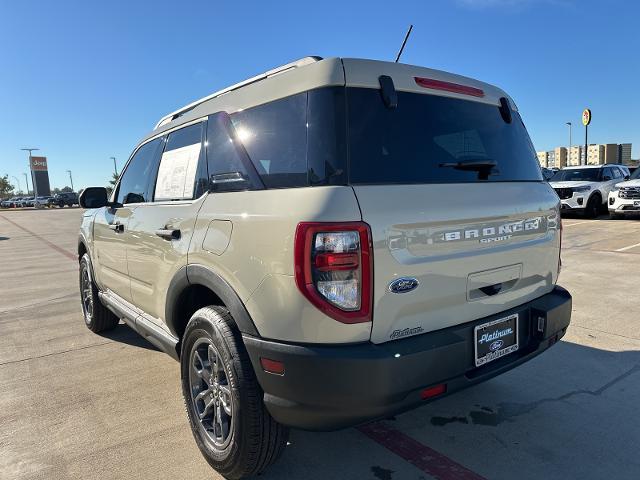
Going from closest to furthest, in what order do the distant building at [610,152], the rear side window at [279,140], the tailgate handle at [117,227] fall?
the rear side window at [279,140]
the tailgate handle at [117,227]
the distant building at [610,152]

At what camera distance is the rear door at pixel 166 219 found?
8.82ft

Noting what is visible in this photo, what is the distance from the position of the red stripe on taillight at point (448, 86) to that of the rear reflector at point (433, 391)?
145 cm

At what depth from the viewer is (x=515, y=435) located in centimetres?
271

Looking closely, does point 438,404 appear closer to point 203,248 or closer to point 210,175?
point 203,248

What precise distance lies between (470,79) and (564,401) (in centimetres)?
219

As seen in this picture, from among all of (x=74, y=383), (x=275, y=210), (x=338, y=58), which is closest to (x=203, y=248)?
(x=275, y=210)

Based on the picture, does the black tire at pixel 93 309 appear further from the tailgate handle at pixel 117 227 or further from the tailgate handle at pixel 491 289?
the tailgate handle at pixel 491 289

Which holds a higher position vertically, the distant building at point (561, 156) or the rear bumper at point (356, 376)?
the distant building at point (561, 156)

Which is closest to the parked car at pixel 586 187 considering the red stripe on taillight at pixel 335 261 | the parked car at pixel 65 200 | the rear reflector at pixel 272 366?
the red stripe on taillight at pixel 335 261

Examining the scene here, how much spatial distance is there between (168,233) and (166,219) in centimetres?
12

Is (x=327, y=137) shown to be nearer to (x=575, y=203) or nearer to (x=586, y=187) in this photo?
(x=575, y=203)

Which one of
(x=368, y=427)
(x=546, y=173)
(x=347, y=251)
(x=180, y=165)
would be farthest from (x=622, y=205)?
(x=347, y=251)

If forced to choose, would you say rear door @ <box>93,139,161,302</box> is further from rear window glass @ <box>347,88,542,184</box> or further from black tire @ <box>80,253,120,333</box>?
rear window glass @ <box>347,88,542,184</box>

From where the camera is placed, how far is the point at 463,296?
7.19 feet
